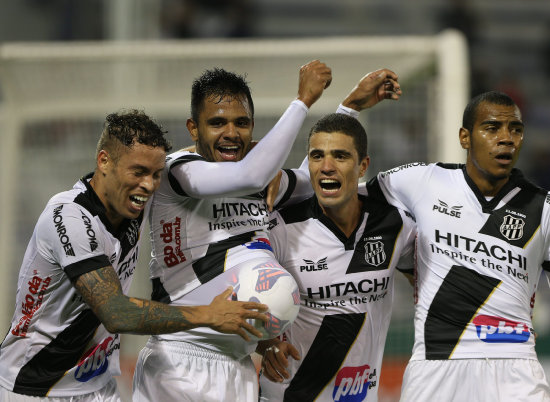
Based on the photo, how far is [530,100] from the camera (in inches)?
478

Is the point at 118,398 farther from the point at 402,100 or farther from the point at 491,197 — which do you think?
the point at 402,100

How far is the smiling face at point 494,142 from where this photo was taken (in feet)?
12.8

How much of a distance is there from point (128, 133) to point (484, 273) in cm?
185

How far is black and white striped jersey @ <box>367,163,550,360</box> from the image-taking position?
154 inches

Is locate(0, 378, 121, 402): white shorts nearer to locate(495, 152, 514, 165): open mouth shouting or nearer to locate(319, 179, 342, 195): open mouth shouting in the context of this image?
locate(319, 179, 342, 195): open mouth shouting

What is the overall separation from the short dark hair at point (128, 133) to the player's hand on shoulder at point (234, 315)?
75 centimetres

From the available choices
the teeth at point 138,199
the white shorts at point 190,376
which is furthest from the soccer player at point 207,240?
the teeth at point 138,199

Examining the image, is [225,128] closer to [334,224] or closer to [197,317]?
[334,224]

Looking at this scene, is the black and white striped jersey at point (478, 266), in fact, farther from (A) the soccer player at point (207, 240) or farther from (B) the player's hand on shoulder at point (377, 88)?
(A) the soccer player at point (207, 240)

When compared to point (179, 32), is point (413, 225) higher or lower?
lower

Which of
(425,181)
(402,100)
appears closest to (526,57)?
(402,100)

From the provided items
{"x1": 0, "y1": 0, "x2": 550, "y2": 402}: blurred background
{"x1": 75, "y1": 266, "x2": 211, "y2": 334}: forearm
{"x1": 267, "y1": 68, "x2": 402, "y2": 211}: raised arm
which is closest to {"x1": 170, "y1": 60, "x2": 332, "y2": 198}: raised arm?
{"x1": 75, "y1": 266, "x2": 211, "y2": 334}: forearm

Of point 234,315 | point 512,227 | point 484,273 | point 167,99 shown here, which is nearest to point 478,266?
point 484,273

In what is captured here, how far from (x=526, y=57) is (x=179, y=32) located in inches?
219
